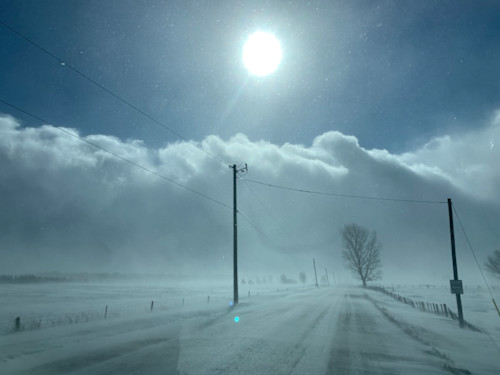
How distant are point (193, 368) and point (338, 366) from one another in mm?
3403

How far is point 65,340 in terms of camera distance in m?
10.9

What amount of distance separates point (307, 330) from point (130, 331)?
23.7 feet

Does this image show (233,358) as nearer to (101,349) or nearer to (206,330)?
(101,349)

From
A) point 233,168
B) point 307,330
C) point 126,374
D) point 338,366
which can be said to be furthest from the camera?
point 233,168

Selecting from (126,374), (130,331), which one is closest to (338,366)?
(126,374)

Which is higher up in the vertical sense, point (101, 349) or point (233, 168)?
point (233, 168)

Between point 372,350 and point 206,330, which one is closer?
point 372,350

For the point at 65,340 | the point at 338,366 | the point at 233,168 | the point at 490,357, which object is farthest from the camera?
the point at 233,168

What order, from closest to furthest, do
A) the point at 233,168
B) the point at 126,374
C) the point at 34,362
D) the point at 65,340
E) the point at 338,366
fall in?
the point at 126,374 < the point at 338,366 < the point at 34,362 < the point at 65,340 < the point at 233,168

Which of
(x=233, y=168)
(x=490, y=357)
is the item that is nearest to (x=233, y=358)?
(x=490, y=357)

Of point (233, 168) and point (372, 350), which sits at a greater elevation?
point (233, 168)

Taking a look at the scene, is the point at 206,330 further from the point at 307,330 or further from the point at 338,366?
the point at 338,366

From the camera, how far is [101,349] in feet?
30.6

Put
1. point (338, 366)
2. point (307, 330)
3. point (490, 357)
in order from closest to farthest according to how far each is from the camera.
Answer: point (338, 366)
point (490, 357)
point (307, 330)
